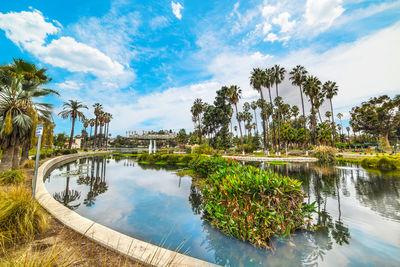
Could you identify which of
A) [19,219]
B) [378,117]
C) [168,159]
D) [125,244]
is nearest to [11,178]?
[19,219]

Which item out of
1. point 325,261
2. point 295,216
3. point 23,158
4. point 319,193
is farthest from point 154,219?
point 23,158

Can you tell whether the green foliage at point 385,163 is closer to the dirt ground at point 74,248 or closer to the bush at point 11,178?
the dirt ground at point 74,248

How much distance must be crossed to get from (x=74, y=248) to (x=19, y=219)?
2054 millimetres

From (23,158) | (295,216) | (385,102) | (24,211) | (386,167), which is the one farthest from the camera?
(385,102)

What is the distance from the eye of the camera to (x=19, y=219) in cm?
400

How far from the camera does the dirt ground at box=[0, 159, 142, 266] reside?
300 cm

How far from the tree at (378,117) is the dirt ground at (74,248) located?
68591 mm

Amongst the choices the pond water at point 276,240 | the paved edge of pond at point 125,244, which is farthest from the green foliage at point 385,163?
the paved edge of pond at point 125,244

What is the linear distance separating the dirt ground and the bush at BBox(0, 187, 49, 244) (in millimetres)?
220

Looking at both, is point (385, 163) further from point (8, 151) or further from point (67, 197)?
point (8, 151)

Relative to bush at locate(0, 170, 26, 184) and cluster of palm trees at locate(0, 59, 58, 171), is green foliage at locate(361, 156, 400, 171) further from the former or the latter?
cluster of palm trees at locate(0, 59, 58, 171)

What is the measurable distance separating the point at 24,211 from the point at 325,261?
7.46m

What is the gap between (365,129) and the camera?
183 ft

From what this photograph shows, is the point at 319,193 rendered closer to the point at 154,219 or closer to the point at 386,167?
the point at 154,219
